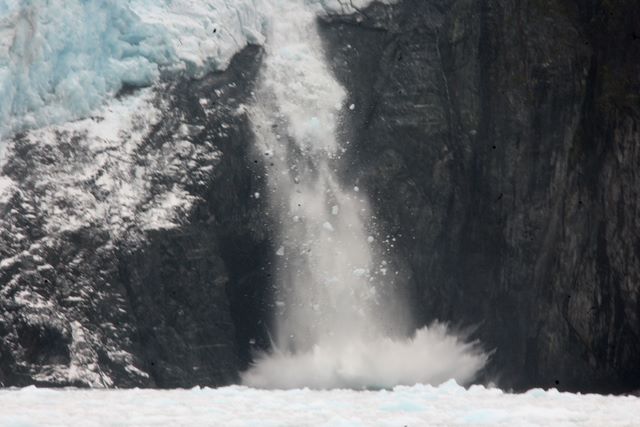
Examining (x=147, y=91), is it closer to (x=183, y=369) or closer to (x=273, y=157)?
(x=273, y=157)

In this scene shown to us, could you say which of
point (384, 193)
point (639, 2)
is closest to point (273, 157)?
point (384, 193)

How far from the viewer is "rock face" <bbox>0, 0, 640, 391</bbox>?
28.8 meters

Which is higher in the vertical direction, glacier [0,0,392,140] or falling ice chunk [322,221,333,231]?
glacier [0,0,392,140]

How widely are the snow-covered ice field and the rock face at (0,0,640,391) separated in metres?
4.05

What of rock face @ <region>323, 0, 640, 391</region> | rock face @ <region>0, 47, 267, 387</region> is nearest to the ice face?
rock face @ <region>0, 47, 267, 387</region>

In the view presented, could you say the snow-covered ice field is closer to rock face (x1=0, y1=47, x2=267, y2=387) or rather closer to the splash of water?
rock face (x1=0, y1=47, x2=267, y2=387)

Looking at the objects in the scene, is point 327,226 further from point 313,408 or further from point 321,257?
point 313,408

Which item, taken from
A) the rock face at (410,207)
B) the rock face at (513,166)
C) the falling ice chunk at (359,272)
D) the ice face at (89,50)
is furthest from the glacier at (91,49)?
the falling ice chunk at (359,272)

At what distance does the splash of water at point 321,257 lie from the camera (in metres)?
30.8

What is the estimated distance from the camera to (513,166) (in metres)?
31.2

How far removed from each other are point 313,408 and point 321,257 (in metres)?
10.1

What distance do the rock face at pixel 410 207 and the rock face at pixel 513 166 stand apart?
5 centimetres

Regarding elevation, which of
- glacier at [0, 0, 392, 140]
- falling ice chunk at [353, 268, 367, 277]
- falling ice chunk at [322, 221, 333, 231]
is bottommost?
falling ice chunk at [353, 268, 367, 277]

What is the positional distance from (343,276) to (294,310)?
4.89 feet
